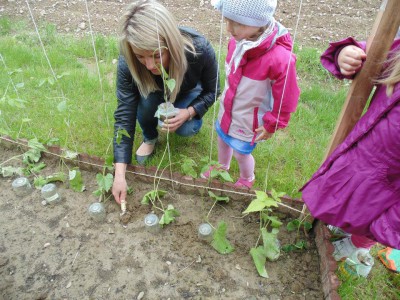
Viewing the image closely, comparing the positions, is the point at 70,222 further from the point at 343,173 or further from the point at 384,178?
the point at 384,178

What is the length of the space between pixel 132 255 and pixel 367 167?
106 centimetres

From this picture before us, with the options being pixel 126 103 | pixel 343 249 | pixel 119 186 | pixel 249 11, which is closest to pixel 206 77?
pixel 126 103

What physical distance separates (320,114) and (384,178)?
161 centimetres

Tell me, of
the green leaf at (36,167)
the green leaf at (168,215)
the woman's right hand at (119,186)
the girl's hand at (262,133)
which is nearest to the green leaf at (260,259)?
the green leaf at (168,215)

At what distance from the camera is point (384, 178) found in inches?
44.9

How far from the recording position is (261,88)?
1.58 meters

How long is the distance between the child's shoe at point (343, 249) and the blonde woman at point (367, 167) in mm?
256

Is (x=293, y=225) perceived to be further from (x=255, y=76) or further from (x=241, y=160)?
(x=255, y=76)

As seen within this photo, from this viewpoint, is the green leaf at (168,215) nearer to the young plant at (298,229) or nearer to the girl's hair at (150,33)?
the young plant at (298,229)

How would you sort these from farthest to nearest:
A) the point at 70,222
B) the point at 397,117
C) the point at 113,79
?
the point at 113,79
the point at 70,222
the point at 397,117

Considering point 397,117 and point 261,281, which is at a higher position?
point 397,117

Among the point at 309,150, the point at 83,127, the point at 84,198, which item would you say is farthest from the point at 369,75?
the point at 83,127

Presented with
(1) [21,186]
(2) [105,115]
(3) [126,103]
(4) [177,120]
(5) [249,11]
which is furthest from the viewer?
(2) [105,115]

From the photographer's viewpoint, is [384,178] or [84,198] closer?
[384,178]
